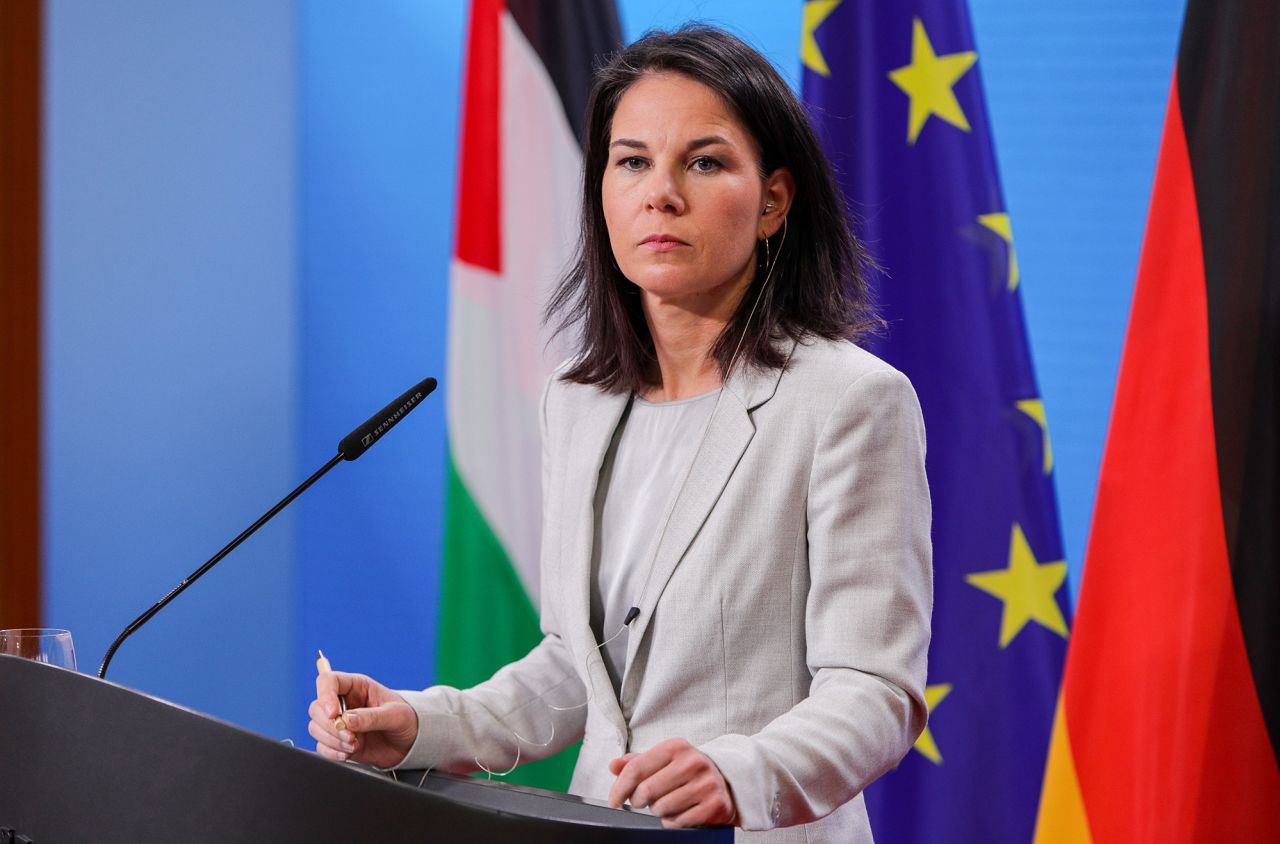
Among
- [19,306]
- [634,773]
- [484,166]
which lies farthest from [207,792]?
[19,306]

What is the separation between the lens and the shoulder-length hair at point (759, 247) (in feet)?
4.90

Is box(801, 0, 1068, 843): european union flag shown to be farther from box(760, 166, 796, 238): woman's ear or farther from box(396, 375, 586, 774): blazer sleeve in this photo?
box(396, 375, 586, 774): blazer sleeve

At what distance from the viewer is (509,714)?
1.51 m

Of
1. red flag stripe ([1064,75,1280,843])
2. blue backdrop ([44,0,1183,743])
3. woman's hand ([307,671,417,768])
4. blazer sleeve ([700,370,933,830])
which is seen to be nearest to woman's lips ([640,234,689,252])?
blazer sleeve ([700,370,933,830])

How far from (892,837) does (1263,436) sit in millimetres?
958

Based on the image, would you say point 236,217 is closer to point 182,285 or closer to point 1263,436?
point 182,285

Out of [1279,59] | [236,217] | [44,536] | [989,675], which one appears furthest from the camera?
[236,217]

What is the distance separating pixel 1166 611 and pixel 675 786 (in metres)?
1.32

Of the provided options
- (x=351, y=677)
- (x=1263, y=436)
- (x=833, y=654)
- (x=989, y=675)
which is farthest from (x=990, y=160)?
(x=351, y=677)

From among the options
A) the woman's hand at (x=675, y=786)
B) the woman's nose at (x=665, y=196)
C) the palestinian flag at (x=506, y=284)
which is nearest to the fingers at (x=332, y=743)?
the woman's hand at (x=675, y=786)

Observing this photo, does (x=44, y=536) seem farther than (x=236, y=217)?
No

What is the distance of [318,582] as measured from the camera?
3.31 metres

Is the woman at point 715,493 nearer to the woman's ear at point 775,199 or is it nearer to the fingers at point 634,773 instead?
the woman's ear at point 775,199

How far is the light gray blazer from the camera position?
1259 millimetres
